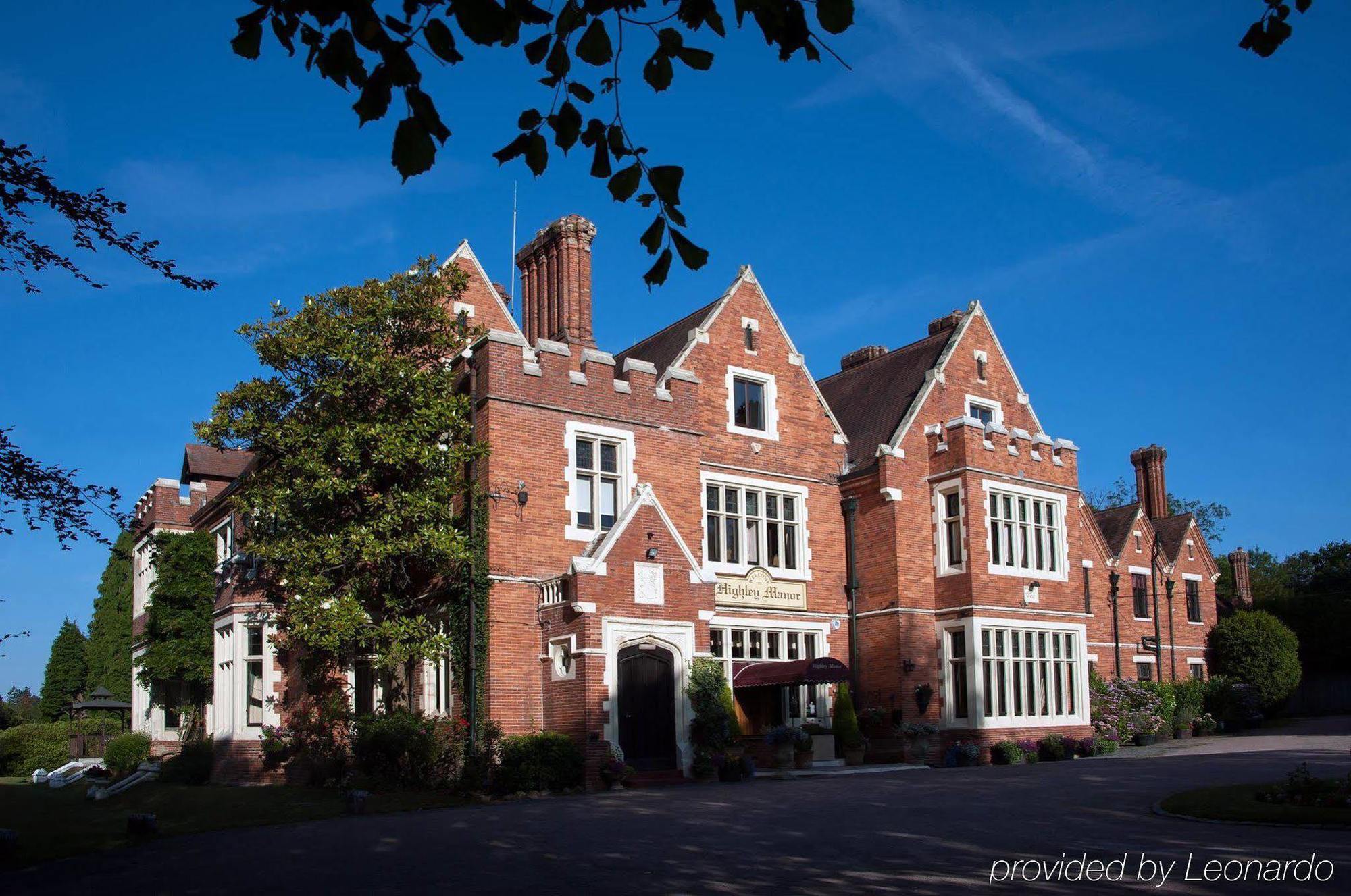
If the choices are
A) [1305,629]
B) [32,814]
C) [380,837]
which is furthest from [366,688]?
[1305,629]

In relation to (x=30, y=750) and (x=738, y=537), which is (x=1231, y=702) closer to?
(x=738, y=537)

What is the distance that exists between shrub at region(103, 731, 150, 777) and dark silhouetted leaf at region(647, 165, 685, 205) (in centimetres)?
3154

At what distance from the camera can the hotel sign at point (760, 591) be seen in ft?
83.9

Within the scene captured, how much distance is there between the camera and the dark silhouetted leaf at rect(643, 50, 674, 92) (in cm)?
560

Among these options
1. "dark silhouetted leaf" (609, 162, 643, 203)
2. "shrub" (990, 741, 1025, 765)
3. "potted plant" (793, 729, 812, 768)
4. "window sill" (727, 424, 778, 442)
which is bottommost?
"shrub" (990, 741, 1025, 765)

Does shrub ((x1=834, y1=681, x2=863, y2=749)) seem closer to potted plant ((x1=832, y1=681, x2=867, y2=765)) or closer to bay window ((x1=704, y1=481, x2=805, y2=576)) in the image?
potted plant ((x1=832, y1=681, x2=867, y2=765))

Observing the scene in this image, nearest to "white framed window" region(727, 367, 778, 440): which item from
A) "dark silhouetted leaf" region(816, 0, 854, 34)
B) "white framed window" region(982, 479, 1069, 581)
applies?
"white framed window" region(982, 479, 1069, 581)

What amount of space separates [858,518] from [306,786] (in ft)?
45.8

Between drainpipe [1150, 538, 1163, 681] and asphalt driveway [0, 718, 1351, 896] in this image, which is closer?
asphalt driveway [0, 718, 1351, 896]

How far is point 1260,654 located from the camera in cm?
4041

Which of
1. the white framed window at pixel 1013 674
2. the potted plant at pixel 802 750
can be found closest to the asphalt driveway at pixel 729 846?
the potted plant at pixel 802 750

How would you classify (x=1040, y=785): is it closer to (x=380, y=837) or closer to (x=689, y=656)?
(x=689, y=656)

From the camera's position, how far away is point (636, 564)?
2139cm

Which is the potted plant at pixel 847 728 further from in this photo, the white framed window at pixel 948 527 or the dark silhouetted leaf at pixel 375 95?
the dark silhouetted leaf at pixel 375 95
